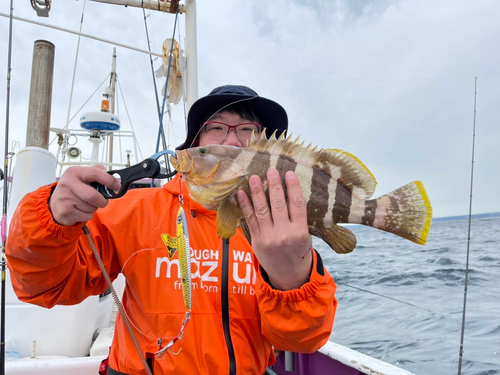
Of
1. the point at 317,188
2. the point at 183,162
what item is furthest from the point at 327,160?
the point at 183,162

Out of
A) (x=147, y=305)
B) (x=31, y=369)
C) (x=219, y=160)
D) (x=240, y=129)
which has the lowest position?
(x=31, y=369)

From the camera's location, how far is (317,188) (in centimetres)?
161

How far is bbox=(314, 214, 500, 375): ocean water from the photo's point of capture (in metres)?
4.77

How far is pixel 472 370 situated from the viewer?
437 cm

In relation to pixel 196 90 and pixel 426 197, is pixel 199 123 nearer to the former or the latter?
pixel 426 197

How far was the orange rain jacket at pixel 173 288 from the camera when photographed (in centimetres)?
165

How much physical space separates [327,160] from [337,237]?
15.7 inches

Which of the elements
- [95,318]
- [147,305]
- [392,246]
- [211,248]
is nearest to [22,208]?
[147,305]

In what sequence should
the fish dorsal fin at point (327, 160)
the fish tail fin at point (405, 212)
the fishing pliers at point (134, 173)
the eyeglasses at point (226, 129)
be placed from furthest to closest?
the eyeglasses at point (226, 129) < the fish dorsal fin at point (327, 160) < the fish tail fin at point (405, 212) < the fishing pliers at point (134, 173)

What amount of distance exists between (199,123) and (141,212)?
86 cm

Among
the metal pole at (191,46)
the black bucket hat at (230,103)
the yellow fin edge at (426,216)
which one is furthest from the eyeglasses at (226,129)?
the metal pole at (191,46)

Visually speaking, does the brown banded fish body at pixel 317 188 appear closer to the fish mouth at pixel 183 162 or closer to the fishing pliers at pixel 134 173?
the fish mouth at pixel 183 162

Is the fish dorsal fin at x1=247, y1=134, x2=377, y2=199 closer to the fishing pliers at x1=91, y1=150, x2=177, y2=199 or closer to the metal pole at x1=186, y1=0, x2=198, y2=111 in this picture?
the fishing pliers at x1=91, y1=150, x2=177, y2=199

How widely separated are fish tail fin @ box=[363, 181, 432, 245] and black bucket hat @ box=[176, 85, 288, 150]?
1120mm
